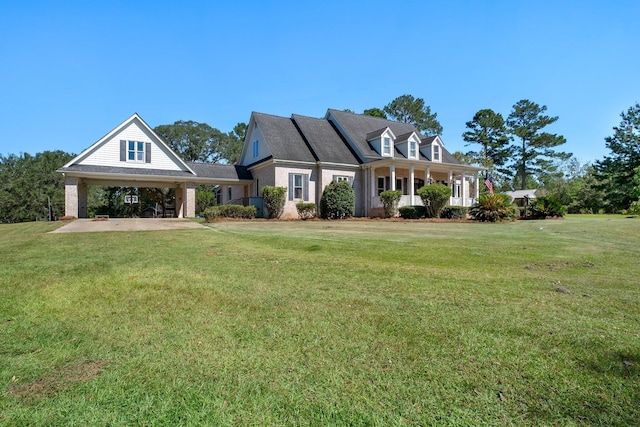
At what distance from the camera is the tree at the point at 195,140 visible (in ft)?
164

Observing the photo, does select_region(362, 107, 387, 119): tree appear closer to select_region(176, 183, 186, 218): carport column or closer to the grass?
select_region(176, 183, 186, 218): carport column

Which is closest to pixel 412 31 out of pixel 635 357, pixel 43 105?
pixel 635 357

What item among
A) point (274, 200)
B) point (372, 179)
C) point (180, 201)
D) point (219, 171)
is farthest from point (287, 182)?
point (180, 201)

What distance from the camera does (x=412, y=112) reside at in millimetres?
47594

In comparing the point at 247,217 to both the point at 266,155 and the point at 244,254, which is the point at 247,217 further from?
the point at 244,254

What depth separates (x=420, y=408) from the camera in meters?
1.84

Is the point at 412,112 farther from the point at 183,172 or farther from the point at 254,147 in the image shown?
the point at 183,172

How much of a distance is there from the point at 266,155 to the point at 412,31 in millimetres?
12504

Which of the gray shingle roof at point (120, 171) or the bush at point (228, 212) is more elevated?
the gray shingle roof at point (120, 171)

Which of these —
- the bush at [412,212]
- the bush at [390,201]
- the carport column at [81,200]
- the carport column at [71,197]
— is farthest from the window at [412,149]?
the carport column at [81,200]

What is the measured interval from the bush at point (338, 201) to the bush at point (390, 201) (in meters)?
2.21

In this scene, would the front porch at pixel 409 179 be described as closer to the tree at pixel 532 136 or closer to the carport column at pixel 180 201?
the carport column at pixel 180 201

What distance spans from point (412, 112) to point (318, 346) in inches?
1952

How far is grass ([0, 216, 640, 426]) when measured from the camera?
185cm
